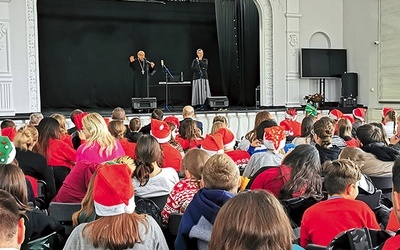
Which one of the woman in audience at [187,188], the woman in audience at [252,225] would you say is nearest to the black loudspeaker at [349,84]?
the woman in audience at [187,188]

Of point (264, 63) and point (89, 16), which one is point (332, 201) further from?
point (89, 16)

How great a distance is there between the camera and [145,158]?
3.39 metres

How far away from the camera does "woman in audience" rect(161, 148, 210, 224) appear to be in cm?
302

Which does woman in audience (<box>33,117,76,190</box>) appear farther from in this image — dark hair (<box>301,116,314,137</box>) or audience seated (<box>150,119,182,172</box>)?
dark hair (<box>301,116,314,137</box>)

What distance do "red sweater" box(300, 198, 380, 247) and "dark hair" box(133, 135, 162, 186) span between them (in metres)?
1.20

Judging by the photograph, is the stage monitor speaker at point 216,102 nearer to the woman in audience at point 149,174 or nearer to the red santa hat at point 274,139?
the red santa hat at point 274,139

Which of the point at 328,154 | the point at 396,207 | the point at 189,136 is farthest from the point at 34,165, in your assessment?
the point at 396,207

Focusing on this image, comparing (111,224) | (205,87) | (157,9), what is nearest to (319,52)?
(205,87)

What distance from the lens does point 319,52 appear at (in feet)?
40.8

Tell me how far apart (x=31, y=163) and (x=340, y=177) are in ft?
7.85

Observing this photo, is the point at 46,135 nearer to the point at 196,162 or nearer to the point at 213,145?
the point at 213,145

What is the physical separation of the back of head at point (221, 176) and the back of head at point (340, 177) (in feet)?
1.58

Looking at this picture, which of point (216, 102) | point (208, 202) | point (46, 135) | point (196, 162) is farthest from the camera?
point (216, 102)

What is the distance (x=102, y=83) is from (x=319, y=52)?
5915mm
